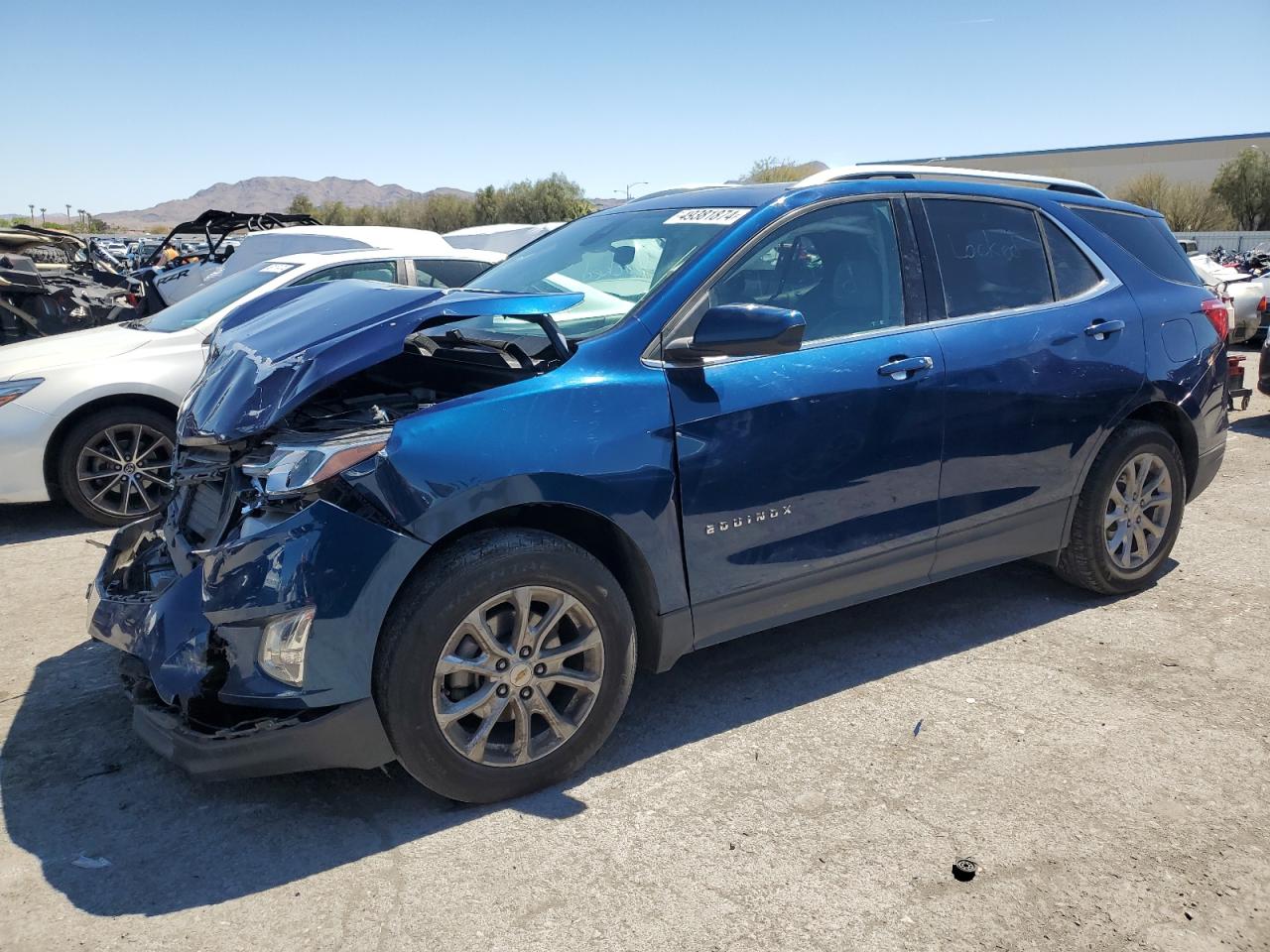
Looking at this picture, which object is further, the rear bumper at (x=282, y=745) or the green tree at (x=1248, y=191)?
the green tree at (x=1248, y=191)

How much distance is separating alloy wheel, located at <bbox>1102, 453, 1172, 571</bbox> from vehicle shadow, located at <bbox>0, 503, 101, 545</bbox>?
5.85 m

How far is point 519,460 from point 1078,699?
242cm

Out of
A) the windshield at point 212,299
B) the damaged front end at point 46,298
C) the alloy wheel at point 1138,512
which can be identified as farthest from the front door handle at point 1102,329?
the damaged front end at point 46,298

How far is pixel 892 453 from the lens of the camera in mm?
3756

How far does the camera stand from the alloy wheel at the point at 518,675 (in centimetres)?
298

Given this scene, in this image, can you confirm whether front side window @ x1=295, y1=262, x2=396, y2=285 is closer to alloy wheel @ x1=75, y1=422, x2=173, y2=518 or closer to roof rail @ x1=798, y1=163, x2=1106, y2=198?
alloy wheel @ x1=75, y1=422, x2=173, y2=518

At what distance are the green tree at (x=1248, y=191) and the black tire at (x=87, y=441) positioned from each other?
5323cm

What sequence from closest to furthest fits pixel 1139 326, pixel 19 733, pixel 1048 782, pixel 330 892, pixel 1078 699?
pixel 330 892, pixel 1048 782, pixel 19 733, pixel 1078 699, pixel 1139 326

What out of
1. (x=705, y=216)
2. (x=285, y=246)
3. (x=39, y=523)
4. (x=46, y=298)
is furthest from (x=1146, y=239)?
(x=46, y=298)

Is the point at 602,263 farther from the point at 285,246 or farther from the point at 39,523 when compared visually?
the point at 285,246

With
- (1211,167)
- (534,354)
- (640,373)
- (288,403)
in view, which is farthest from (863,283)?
(1211,167)

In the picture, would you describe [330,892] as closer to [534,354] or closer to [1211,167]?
[534,354]

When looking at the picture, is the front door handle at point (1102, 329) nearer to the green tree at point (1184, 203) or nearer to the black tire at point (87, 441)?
the black tire at point (87, 441)

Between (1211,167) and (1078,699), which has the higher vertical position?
(1211,167)
